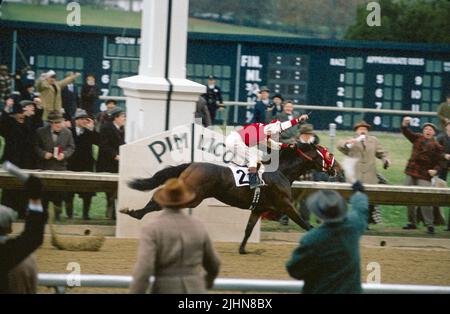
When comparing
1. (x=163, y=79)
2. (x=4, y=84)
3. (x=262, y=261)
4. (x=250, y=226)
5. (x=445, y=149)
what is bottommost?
(x=262, y=261)

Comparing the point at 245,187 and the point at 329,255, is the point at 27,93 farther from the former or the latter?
the point at 329,255

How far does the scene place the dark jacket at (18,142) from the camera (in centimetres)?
1473

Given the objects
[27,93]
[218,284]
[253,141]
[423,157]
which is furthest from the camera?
[27,93]

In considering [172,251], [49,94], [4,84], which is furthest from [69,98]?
[172,251]

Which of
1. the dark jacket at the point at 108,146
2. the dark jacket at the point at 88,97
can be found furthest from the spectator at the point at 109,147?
the dark jacket at the point at 88,97

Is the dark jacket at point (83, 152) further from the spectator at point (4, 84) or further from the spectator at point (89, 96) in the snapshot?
the spectator at point (4, 84)

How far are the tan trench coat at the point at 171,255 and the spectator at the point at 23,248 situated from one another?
70cm

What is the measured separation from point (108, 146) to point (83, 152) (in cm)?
33

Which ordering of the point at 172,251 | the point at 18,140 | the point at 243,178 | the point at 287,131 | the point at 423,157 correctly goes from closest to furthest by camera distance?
the point at 172,251, the point at 243,178, the point at 18,140, the point at 423,157, the point at 287,131

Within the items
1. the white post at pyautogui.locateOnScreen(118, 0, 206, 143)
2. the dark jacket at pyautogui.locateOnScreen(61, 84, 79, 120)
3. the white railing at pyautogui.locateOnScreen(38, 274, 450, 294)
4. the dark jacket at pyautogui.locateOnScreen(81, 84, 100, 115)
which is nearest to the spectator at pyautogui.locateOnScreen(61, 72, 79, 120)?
the dark jacket at pyautogui.locateOnScreen(61, 84, 79, 120)

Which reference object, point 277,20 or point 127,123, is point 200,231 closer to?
point 127,123

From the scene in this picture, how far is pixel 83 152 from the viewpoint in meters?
15.2
